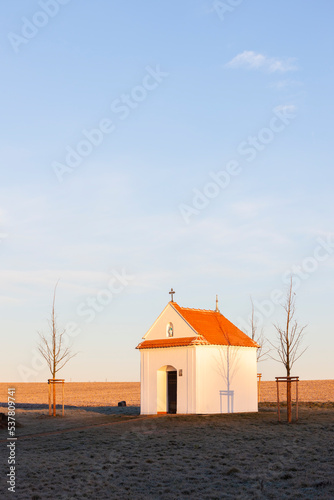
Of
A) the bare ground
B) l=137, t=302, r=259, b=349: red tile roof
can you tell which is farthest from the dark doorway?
the bare ground

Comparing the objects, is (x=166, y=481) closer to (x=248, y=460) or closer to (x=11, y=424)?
(x=248, y=460)

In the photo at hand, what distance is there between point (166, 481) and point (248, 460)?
375 cm

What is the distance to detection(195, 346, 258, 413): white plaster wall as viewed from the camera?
3606cm

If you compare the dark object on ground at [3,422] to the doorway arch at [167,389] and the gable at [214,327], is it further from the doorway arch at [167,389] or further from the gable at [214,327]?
the gable at [214,327]

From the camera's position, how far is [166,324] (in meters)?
38.8

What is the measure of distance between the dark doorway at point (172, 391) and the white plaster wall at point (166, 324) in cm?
260

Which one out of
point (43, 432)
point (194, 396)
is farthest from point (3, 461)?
point (194, 396)

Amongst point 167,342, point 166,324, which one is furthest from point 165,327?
point 167,342

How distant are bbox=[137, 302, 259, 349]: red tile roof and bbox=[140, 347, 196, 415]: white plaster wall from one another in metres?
0.45

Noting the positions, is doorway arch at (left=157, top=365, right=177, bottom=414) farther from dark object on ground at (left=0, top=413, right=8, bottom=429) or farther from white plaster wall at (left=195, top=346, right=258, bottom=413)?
dark object on ground at (left=0, top=413, right=8, bottom=429)

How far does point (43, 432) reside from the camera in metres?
29.7

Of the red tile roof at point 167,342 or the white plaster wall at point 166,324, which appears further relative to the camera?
the white plaster wall at point 166,324

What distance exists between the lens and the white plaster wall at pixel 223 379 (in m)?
36.1

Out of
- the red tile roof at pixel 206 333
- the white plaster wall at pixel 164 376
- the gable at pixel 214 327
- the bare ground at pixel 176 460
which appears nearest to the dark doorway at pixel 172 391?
the white plaster wall at pixel 164 376
